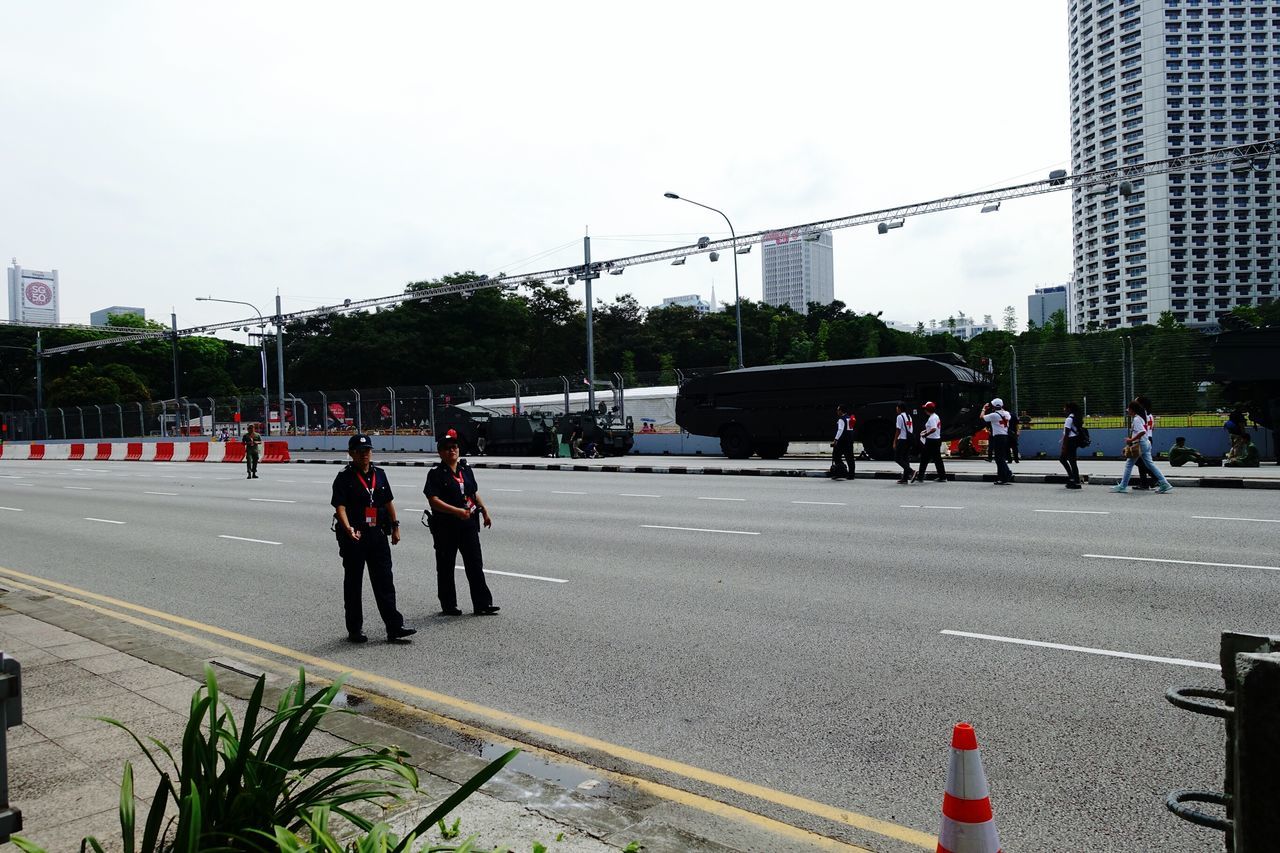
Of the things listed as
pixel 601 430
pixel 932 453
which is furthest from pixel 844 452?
pixel 601 430

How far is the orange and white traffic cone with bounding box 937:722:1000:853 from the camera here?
117 inches

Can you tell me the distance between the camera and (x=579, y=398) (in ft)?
132

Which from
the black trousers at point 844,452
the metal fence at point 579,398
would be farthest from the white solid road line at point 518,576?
the metal fence at point 579,398

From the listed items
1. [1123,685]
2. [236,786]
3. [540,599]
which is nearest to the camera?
[236,786]

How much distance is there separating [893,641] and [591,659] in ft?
7.06

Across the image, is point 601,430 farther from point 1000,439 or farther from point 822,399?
point 1000,439

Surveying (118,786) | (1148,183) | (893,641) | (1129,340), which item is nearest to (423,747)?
(118,786)

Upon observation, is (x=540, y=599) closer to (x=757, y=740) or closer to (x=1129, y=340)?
(x=757, y=740)

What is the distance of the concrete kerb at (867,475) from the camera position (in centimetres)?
1789

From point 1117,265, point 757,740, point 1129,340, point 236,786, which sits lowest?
point 757,740

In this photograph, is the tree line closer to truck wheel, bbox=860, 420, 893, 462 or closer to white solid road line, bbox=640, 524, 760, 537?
truck wheel, bbox=860, 420, 893, 462

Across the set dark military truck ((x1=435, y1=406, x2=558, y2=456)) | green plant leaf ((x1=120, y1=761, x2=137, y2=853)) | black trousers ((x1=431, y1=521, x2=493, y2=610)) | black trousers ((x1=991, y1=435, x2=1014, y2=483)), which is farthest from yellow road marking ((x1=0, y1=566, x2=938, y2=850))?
dark military truck ((x1=435, y1=406, x2=558, y2=456))

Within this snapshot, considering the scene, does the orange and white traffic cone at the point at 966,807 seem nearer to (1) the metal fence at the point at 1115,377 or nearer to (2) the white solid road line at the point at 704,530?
(2) the white solid road line at the point at 704,530

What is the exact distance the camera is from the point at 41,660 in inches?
267
